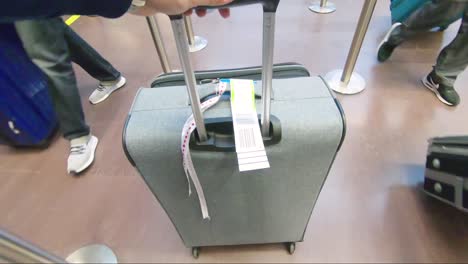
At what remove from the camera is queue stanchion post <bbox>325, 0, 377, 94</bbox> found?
4.21 feet

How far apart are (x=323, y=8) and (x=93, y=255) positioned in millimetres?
2310

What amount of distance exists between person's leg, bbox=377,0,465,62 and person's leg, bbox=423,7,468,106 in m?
0.25

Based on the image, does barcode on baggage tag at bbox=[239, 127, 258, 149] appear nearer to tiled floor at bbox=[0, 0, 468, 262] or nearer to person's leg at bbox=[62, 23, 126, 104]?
tiled floor at bbox=[0, 0, 468, 262]

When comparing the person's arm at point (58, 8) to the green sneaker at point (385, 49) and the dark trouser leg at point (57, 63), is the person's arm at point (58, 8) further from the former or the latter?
the green sneaker at point (385, 49)

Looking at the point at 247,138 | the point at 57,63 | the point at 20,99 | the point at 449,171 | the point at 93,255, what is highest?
the point at 247,138

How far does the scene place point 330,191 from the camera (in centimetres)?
109

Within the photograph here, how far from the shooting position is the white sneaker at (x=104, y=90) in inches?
61.0

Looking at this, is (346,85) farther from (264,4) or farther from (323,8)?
(264,4)

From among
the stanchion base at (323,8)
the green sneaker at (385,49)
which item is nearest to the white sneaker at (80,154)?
the green sneaker at (385,49)

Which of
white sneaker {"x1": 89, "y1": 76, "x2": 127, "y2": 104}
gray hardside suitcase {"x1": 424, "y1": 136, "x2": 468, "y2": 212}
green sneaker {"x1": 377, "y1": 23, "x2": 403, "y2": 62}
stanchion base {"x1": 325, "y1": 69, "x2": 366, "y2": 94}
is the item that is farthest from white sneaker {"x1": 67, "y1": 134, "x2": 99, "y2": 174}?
green sneaker {"x1": 377, "y1": 23, "x2": 403, "y2": 62}

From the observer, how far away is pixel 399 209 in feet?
3.36

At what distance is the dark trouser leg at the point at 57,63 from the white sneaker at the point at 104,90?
341mm

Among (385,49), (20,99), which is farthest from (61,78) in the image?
(385,49)

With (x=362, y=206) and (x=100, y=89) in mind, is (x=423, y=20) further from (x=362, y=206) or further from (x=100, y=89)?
(x=100, y=89)
